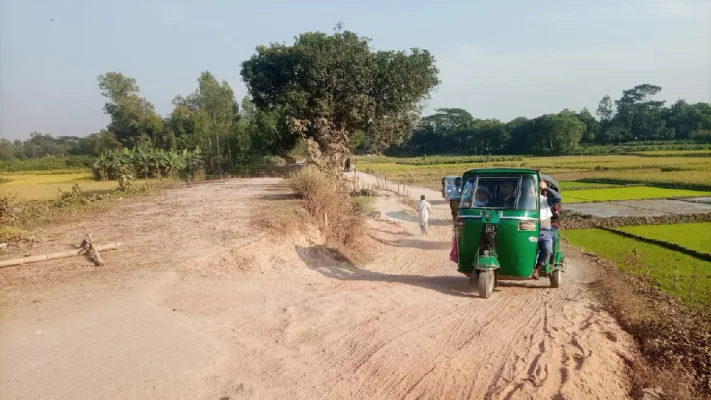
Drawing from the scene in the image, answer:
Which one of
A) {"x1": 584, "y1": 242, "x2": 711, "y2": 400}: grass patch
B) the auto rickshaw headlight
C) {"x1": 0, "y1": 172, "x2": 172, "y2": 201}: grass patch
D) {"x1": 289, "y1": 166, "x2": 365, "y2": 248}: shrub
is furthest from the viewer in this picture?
{"x1": 0, "y1": 172, "x2": 172, "y2": 201}: grass patch

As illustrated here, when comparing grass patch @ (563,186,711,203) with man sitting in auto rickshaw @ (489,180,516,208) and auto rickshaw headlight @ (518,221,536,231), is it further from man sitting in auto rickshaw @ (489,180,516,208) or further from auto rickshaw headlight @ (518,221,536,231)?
auto rickshaw headlight @ (518,221,536,231)

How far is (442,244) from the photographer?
15.8 m

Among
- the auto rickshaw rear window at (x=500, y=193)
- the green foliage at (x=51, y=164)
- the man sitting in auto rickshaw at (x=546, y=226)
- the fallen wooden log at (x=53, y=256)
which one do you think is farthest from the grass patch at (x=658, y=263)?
the green foliage at (x=51, y=164)

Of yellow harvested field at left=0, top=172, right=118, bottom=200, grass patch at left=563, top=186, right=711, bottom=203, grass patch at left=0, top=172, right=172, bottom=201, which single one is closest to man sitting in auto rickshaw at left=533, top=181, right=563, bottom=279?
grass patch at left=563, top=186, right=711, bottom=203

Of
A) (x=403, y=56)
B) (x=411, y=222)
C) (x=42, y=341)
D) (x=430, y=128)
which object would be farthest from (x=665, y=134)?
(x=42, y=341)

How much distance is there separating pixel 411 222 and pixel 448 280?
9.43 meters

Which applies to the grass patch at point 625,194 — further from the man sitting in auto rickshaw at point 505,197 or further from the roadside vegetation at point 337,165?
the man sitting in auto rickshaw at point 505,197

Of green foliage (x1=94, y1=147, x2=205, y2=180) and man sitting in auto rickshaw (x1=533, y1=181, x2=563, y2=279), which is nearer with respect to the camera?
man sitting in auto rickshaw (x1=533, y1=181, x2=563, y2=279)

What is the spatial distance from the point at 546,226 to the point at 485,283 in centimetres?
199

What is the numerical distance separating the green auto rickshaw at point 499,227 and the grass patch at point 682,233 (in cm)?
843

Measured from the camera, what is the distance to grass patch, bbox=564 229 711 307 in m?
9.98

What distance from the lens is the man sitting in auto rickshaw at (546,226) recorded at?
8828 mm

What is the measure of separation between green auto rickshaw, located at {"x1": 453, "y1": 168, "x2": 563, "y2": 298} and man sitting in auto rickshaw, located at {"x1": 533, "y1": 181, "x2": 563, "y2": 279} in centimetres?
12

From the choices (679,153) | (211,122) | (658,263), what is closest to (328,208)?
(658,263)
